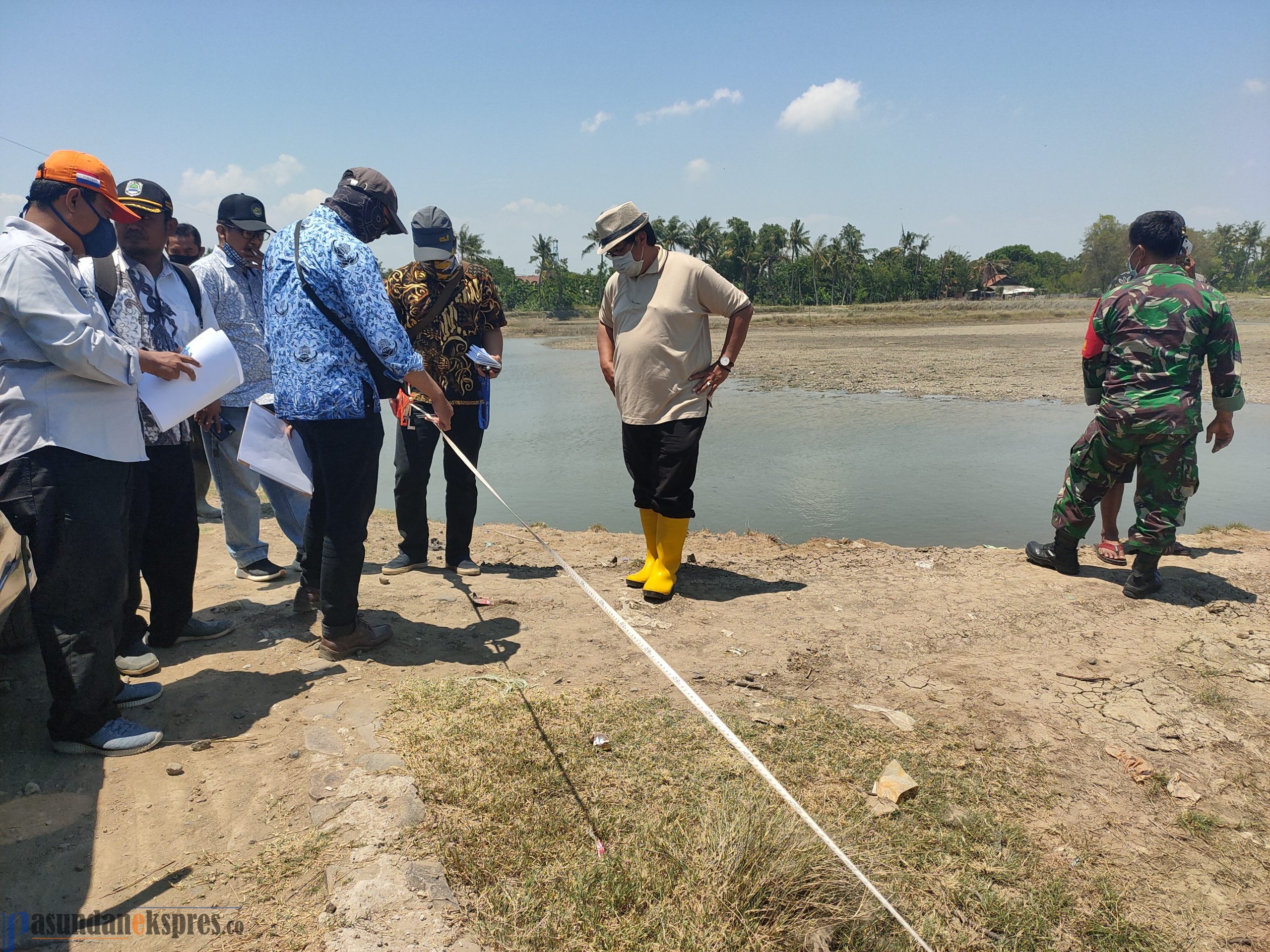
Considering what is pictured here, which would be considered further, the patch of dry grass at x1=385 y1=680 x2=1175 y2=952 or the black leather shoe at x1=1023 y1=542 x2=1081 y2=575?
the black leather shoe at x1=1023 y1=542 x2=1081 y2=575

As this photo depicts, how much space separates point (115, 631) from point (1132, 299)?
5.29 meters

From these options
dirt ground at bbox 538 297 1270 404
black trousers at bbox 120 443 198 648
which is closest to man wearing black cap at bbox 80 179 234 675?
black trousers at bbox 120 443 198 648

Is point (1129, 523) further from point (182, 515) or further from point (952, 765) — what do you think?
point (182, 515)

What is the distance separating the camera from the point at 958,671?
11.4 feet

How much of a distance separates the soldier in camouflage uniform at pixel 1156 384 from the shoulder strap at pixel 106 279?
5.00 m

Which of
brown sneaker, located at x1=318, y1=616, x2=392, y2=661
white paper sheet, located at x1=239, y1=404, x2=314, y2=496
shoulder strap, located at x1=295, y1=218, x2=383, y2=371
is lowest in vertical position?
brown sneaker, located at x1=318, y1=616, x2=392, y2=661

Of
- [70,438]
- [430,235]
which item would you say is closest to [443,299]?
[430,235]

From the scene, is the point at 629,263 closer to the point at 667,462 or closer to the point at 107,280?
the point at 667,462

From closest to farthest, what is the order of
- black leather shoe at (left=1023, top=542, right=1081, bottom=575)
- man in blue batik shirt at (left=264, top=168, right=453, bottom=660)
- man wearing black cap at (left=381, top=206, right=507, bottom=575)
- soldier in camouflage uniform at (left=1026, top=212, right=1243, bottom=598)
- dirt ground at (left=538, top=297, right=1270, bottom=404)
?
man in blue batik shirt at (left=264, top=168, right=453, bottom=660)
soldier in camouflage uniform at (left=1026, top=212, right=1243, bottom=598)
man wearing black cap at (left=381, top=206, right=507, bottom=575)
black leather shoe at (left=1023, top=542, right=1081, bottom=575)
dirt ground at (left=538, top=297, right=1270, bottom=404)

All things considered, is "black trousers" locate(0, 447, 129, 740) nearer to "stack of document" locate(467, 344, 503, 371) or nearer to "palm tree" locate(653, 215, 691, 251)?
"stack of document" locate(467, 344, 503, 371)

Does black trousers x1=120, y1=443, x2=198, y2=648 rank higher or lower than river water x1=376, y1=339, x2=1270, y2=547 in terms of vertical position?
higher

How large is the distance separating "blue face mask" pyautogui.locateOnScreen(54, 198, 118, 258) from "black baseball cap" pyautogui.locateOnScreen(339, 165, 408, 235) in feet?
2.93

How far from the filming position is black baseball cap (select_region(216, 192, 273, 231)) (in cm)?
443

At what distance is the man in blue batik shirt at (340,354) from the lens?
303cm
